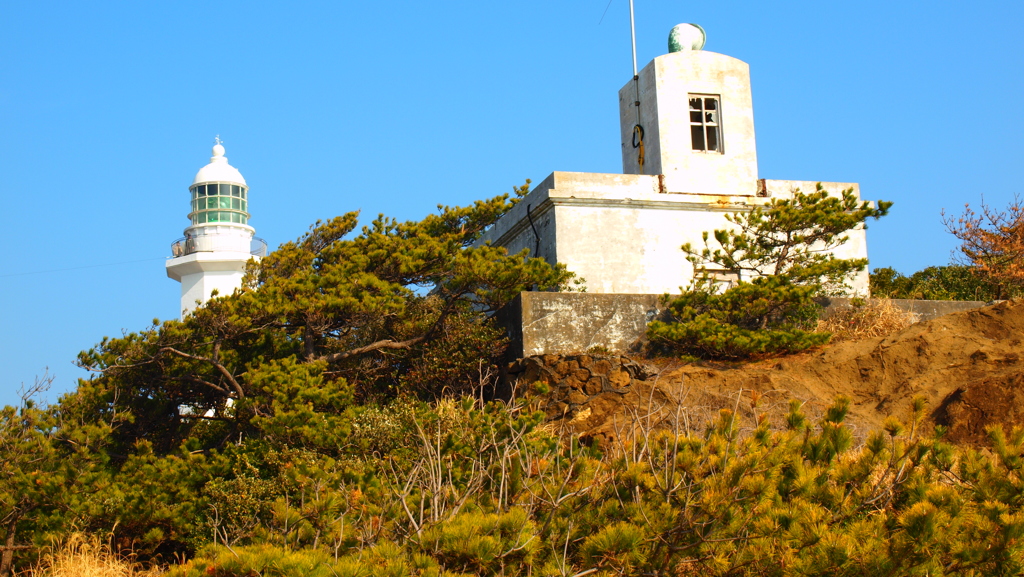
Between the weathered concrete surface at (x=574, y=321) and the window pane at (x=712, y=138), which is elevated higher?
the window pane at (x=712, y=138)

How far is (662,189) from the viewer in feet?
46.8

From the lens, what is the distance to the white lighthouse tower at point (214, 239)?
1005 inches

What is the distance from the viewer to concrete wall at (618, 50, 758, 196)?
14484mm

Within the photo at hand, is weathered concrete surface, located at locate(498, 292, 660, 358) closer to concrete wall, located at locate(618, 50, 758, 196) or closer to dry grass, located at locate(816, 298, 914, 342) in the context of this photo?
dry grass, located at locate(816, 298, 914, 342)

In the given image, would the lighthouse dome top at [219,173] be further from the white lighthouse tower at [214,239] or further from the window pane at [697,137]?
the window pane at [697,137]

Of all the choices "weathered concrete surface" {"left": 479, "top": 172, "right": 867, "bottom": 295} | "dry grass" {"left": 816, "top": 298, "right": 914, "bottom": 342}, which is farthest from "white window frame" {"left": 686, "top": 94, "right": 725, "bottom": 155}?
"dry grass" {"left": 816, "top": 298, "right": 914, "bottom": 342}

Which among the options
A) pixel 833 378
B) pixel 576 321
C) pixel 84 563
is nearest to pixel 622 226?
pixel 576 321

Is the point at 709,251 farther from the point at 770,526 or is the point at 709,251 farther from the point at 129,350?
the point at 770,526

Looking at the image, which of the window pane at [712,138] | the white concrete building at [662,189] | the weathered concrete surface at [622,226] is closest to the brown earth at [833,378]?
the weathered concrete surface at [622,226]

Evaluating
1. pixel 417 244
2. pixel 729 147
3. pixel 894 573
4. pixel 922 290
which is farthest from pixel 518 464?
pixel 922 290

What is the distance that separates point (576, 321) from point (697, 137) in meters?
4.32

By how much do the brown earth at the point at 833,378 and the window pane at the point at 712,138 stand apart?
3.87 meters

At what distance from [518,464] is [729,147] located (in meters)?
9.60

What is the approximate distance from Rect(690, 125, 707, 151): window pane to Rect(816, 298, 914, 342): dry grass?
3236mm
